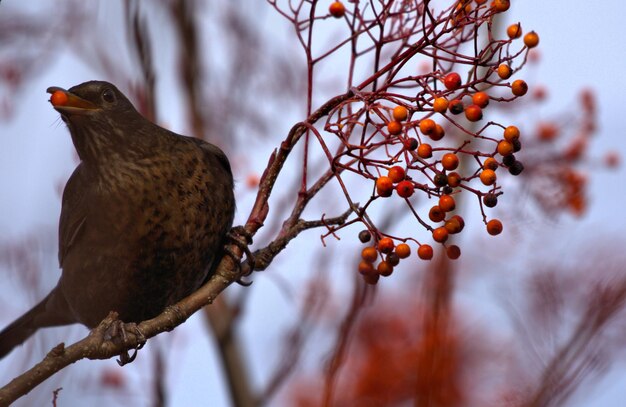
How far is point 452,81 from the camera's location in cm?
182

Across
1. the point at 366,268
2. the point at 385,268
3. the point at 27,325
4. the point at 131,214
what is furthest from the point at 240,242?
the point at 27,325

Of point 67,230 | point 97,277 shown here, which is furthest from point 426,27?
point 67,230

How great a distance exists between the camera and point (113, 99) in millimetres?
2826

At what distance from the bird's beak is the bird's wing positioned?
301 mm

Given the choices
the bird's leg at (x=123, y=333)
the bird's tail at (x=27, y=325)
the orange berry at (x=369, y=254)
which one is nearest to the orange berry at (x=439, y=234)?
the orange berry at (x=369, y=254)

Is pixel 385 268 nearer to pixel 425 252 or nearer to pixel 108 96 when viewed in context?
pixel 425 252

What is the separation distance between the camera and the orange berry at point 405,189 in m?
1.88

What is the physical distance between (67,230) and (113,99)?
515 mm

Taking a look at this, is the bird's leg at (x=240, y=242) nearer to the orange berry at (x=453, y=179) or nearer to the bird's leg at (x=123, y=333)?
the bird's leg at (x=123, y=333)

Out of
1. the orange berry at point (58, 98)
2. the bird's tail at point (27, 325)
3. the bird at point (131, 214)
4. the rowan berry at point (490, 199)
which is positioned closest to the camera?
the rowan berry at point (490, 199)

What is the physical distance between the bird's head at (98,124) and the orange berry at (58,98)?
0.10 meters

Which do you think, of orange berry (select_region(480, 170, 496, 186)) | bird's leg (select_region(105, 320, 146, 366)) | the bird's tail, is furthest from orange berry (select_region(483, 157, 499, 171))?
the bird's tail

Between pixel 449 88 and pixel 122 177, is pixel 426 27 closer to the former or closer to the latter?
pixel 449 88

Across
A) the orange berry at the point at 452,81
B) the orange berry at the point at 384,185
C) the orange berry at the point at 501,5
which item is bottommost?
the orange berry at the point at 384,185
